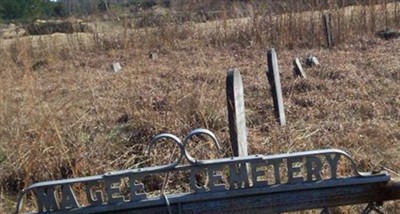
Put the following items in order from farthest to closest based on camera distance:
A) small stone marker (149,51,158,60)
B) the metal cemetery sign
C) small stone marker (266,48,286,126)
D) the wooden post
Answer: small stone marker (149,51,158,60) < the wooden post < small stone marker (266,48,286,126) < the metal cemetery sign

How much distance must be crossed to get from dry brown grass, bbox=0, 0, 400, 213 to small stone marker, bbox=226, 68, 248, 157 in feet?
2.00

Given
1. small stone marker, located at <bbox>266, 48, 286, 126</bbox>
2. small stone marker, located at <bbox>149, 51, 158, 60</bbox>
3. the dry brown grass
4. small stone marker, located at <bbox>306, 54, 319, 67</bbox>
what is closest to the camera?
the dry brown grass

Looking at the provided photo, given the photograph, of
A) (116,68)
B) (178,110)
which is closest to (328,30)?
(116,68)

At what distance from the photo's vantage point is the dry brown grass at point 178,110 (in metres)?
3.29

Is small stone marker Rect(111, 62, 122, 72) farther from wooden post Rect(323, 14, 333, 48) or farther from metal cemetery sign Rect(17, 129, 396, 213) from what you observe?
metal cemetery sign Rect(17, 129, 396, 213)

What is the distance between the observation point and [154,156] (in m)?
3.30

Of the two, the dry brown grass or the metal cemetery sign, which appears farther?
the dry brown grass

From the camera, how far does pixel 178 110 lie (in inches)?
160

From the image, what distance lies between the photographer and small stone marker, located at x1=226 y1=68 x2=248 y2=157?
2.28m

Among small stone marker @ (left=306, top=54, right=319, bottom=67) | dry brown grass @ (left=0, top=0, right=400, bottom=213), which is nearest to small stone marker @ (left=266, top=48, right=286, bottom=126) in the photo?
dry brown grass @ (left=0, top=0, right=400, bottom=213)

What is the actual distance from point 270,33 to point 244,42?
604 millimetres

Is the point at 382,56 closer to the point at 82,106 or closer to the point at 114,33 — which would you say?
the point at 82,106

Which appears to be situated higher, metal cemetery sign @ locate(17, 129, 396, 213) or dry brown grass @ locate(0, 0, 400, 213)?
metal cemetery sign @ locate(17, 129, 396, 213)

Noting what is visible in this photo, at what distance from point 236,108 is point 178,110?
1794 mm
